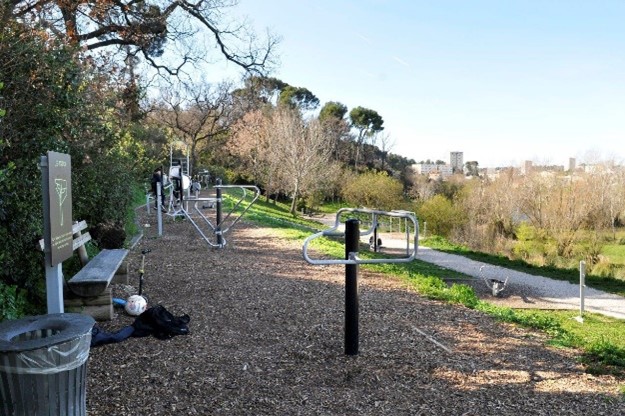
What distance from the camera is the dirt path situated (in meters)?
3.27

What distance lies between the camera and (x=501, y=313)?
6145mm

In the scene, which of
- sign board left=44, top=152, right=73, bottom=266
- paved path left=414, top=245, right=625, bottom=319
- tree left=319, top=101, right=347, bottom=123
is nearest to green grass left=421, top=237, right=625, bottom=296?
paved path left=414, top=245, right=625, bottom=319

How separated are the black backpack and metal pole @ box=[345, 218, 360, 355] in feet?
4.55

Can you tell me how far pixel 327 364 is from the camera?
391cm

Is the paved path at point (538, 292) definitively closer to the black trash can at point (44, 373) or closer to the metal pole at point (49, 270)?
the metal pole at point (49, 270)

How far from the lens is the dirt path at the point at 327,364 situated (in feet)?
10.7

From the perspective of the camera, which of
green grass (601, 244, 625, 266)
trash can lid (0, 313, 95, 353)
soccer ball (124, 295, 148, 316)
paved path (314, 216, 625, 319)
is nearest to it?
trash can lid (0, 313, 95, 353)

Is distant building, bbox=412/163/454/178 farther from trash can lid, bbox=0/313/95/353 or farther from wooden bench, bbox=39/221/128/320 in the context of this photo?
trash can lid, bbox=0/313/95/353

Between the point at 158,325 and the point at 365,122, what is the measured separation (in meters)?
51.2

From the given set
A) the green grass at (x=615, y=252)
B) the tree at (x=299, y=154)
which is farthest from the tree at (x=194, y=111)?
the green grass at (x=615, y=252)

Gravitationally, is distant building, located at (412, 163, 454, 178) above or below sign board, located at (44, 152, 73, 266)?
above

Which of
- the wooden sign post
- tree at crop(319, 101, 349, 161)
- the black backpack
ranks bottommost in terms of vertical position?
the black backpack

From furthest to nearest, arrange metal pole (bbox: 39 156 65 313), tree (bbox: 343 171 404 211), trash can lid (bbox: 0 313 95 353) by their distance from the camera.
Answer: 1. tree (bbox: 343 171 404 211)
2. metal pole (bbox: 39 156 65 313)
3. trash can lid (bbox: 0 313 95 353)

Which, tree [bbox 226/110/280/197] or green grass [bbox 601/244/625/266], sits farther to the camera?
tree [bbox 226/110/280/197]
